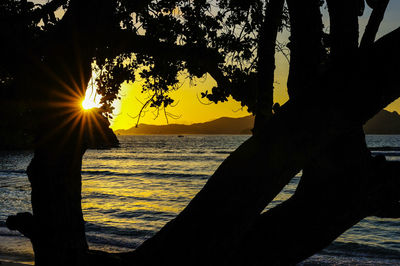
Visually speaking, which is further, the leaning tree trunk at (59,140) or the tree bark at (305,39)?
the leaning tree trunk at (59,140)

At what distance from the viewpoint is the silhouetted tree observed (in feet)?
7.00

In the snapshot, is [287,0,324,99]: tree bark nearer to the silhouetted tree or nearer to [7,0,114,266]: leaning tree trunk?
the silhouetted tree

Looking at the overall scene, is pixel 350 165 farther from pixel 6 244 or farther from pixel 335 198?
pixel 6 244

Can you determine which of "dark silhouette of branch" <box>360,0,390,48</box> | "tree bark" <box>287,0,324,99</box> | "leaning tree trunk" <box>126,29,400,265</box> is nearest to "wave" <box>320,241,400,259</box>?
"tree bark" <box>287,0,324,99</box>

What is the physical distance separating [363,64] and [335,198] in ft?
3.23

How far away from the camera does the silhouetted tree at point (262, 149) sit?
2.13 metres

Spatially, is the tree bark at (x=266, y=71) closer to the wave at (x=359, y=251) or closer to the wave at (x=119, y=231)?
the wave at (x=359, y=251)

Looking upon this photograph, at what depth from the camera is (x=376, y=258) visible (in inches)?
485

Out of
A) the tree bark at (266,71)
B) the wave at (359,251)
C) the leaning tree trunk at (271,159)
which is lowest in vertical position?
the wave at (359,251)

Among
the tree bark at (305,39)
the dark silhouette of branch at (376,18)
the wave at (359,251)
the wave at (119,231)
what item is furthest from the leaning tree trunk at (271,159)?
the wave at (119,231)

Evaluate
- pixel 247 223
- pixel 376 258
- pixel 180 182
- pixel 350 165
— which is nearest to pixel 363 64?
pixel 350 165

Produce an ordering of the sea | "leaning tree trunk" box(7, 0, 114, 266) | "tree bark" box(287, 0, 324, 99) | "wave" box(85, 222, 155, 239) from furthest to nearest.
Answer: "wave" box(85, 222, 155, 239), the sea, "leaning tree trunk" box(7, 0, 114, 266), "tree bark" box(287, 0, 324, 99)

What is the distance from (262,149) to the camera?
7.25 ft

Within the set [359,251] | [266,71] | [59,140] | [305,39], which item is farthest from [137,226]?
[305,39]
